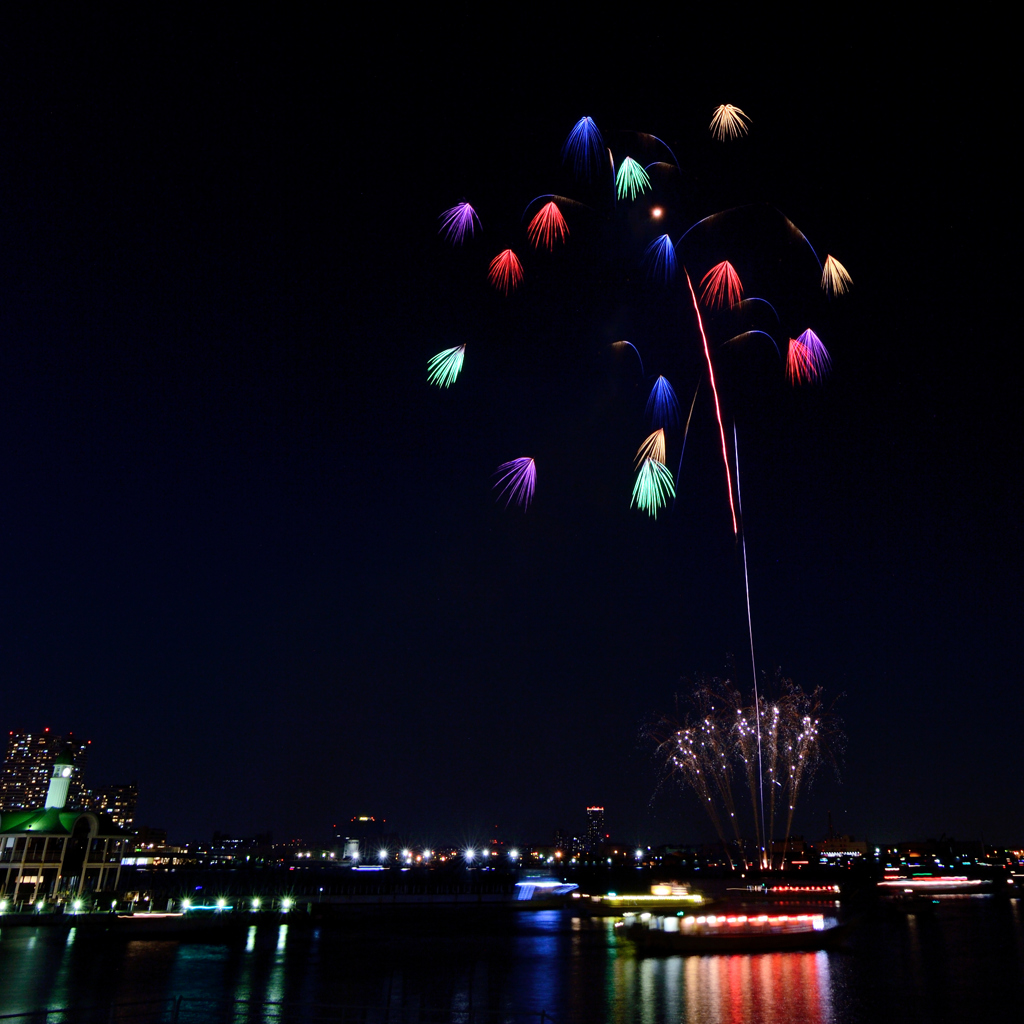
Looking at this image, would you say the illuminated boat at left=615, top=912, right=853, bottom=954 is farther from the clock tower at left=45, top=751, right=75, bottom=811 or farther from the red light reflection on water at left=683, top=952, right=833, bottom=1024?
the clock tower at left=45, top=751, right=75, bottom=811

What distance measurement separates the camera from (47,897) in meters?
51.3

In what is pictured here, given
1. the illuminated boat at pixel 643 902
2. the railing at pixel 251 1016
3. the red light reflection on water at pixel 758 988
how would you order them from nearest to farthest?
the railing at pixel 251 1016, the red light reflection on water at pixel 758 988, the illuminated boat at pixel 643 902

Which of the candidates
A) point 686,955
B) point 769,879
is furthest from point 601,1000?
point 769,879

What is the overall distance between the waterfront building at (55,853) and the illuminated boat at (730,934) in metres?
34.4

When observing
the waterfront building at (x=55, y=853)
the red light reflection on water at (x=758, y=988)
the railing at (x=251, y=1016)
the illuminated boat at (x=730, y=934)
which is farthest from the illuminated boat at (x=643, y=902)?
the railing at (x=251, y=1016)

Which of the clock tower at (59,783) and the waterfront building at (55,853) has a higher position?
the clock tower at (59,783)

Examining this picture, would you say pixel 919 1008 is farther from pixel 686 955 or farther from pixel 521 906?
pixel 521 906

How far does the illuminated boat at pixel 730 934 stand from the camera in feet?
143

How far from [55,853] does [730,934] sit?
4080 cm

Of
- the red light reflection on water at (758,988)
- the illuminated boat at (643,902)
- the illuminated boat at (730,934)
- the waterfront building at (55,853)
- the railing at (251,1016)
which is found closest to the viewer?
the railing at (251,1016)

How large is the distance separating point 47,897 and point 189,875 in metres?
68.3

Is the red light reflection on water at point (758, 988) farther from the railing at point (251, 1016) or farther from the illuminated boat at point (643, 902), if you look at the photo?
the illuminated boat at point (643, 902)

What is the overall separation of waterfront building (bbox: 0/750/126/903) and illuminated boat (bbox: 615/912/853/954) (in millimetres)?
34433

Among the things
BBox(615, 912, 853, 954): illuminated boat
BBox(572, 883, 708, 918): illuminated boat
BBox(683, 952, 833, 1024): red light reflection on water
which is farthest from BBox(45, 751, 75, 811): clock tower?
BBox(683, 952, 833, 1024): red light reflection on water
